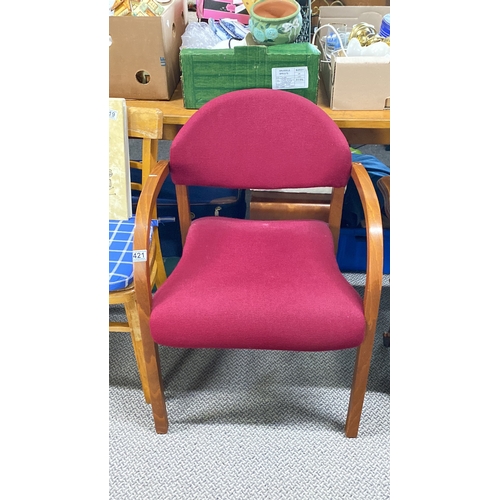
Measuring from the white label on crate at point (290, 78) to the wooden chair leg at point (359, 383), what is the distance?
74 centimetres

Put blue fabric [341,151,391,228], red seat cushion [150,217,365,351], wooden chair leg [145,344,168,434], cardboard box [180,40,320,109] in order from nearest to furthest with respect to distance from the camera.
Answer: red seat cushion [150,217,365,351], wooden chair leg [145,344,168,434], cardboard box [180,40,320,109], blue fabric [341,151,391,228]

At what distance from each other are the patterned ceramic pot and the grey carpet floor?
1.00 metres

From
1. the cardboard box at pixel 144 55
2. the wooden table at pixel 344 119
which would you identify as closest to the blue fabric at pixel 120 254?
the wooden table at pixel 344 119

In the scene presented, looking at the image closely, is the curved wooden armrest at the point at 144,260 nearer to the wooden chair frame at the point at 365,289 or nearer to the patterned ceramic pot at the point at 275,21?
the wooden chair frame at the point at 365,289

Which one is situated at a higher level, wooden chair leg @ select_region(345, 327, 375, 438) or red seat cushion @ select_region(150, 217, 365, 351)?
red seat cushion @ select_region(150, 217, 365, 351)

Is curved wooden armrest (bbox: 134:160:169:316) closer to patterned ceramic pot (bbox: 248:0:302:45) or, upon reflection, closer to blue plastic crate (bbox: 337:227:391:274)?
patterned ceramic pot (bbox: 248:0:302:45)

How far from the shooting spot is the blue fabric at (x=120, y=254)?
1.20 metres

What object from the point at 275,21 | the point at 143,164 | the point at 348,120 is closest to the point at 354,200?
the point at 348,120

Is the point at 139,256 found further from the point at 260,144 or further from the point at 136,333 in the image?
the point at 260,144

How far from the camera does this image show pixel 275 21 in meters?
1.35

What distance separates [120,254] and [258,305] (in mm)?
431

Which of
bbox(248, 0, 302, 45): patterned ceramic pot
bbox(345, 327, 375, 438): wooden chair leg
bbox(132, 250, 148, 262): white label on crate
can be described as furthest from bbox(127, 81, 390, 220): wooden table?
bbox(345, 327, 375, 438): wooden chair leg

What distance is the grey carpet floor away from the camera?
121 cm

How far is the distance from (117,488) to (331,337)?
0.68 m
